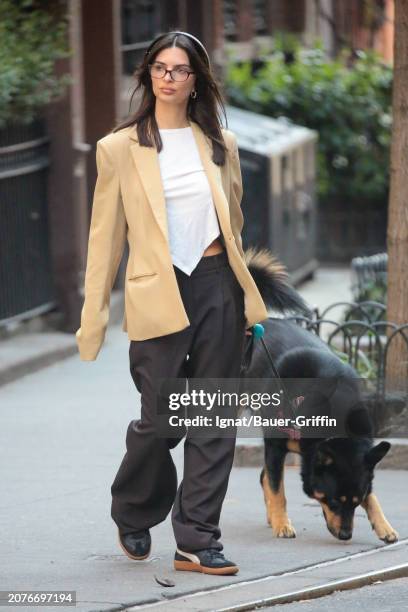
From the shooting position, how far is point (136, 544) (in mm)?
5758

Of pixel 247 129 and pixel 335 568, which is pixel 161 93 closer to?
pixel 335 568

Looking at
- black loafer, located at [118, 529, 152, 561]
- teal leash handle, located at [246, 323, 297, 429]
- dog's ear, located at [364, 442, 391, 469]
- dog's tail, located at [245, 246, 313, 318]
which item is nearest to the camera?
black loafer, located at [118, 529, 152, 561]

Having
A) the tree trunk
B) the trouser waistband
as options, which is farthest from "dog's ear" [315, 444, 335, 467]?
the tree trunk

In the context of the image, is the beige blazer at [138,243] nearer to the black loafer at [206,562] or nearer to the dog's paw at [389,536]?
the black loafer at [206,562]

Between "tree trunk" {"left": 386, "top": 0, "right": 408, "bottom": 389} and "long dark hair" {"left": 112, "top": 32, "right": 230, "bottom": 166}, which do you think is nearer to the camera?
"long dark hair" {"left": 112, "top": 32, "right": 230, "bottom": 166}

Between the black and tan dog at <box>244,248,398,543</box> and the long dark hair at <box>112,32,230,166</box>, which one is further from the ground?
the long dark hair at <box>112,32,230,166</box>

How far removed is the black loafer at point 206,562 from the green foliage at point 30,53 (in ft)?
20.8

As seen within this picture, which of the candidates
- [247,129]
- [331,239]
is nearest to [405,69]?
[247,129]

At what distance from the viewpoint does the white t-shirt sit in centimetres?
549

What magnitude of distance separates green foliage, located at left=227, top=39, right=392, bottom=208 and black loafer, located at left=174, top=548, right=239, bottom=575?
15.0 metres

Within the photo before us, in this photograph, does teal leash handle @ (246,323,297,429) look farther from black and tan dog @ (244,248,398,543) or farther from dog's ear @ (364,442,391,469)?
dog's ear @ (364,442,391,469)

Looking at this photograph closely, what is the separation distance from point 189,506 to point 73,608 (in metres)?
0.65

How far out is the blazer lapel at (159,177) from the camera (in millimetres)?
5422

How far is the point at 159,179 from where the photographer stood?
5.46 meters
